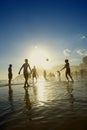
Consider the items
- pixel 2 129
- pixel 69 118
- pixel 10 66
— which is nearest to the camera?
pixel 2 129

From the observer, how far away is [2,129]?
3.72 meters

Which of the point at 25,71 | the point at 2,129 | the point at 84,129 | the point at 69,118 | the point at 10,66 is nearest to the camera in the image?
the point at 84,129

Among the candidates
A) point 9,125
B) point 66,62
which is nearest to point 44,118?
point 9,125

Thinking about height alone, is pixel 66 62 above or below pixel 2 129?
above

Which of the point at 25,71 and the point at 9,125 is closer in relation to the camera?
the point at 9,125

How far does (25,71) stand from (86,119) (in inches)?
551

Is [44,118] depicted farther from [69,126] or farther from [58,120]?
[69,126]

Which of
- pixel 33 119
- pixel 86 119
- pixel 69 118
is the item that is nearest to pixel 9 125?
pixel 33 119

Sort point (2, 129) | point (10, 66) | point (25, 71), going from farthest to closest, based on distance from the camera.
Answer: point (10, 66)
point (25, 71)
point (2, 129)

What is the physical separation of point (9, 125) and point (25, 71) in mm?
13837

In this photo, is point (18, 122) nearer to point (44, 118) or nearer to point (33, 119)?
point (33, 119)

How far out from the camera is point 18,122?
4188mm

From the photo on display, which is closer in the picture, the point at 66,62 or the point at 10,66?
the point at 66,62

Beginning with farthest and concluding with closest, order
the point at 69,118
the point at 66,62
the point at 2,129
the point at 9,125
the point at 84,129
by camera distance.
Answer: the point at 66,62, the point at 69,118, the point at 9,125, the point at 2,129, the point at 84,129
